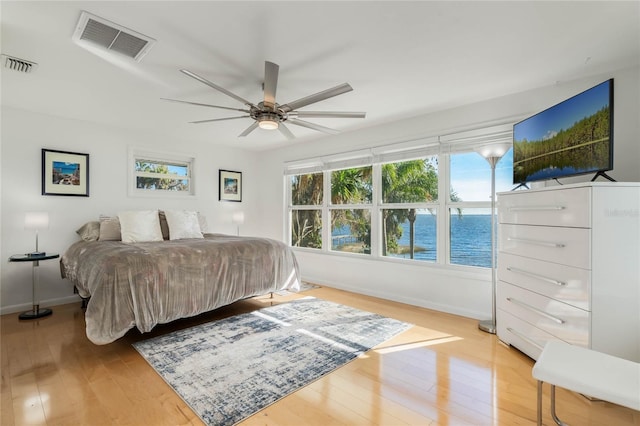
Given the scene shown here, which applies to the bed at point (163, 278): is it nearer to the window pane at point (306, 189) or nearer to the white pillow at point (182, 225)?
the white pillow at point (182, 225)

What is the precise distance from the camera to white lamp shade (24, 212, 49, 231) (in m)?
3.12

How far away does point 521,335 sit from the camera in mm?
2342

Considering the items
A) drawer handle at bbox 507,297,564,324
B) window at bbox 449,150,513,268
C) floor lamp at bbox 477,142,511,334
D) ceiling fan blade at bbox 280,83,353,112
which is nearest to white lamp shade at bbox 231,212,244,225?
ceiling fan blade at bbox 280,83,353,112

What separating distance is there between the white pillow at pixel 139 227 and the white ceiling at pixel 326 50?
1.31 metres

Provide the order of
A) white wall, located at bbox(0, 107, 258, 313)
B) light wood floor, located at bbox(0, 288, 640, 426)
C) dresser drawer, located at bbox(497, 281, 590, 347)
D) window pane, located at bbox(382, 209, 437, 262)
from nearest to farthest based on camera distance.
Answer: light wood floor, located at bbox(0, 288, 640, 426)
dresser drawer, located at bbox(497, 281, 590, 347)
white wall, located at bbox(0, 107, 258, 313)
window pane, located at bbox(382, 209, 437, 262)

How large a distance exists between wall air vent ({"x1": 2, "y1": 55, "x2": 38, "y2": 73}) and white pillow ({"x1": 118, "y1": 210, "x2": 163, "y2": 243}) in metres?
1.73

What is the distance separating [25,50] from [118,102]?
105cm

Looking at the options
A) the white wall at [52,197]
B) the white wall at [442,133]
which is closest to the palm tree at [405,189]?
the white wall at [442,133]

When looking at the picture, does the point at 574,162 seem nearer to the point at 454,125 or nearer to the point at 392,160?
the point at 454,125

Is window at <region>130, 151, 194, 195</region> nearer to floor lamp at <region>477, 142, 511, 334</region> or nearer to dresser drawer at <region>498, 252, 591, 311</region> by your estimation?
floor lamp at <region>477, 142, 511, 334</region>

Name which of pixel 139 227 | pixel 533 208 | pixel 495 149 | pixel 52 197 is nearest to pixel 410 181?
pixel 495 149

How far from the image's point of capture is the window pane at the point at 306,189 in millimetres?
5062

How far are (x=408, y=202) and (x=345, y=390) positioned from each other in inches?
103

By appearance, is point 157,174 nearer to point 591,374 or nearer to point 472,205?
point 472,205
